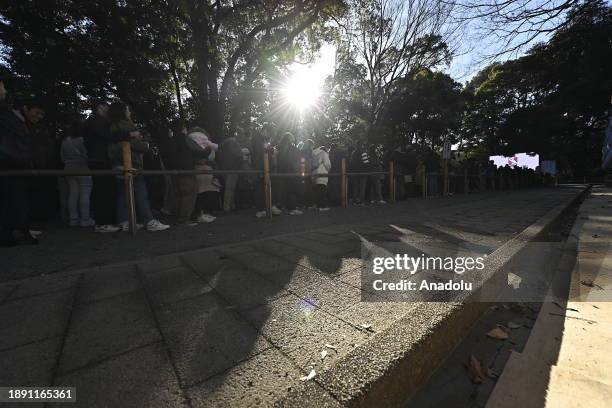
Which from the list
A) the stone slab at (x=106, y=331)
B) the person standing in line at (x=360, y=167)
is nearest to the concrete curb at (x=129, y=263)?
the stone slab at (x=106, y=331)

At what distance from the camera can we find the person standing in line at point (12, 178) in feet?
10.2

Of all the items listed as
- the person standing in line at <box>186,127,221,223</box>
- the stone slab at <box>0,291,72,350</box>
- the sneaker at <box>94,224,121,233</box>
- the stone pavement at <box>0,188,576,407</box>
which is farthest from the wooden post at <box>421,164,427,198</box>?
the stone slab at <box>0,291,72,350</box>

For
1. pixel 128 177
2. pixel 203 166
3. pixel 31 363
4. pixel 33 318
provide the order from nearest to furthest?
pixel 31 363
pixel 33 318
pixel 128 177
pixel 203 166

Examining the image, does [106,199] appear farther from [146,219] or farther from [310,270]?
[310,270]

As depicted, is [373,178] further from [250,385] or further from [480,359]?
[250,385]

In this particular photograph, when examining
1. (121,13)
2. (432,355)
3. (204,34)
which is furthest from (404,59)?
(432,355)

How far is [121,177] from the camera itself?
407 centimetres

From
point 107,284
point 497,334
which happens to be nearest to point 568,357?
point 497,334

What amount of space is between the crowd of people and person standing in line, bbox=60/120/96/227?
0.05 feet

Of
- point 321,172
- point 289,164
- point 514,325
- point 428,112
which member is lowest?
point 514,325

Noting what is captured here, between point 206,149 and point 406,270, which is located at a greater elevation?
point 206,149

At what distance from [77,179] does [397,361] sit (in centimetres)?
574

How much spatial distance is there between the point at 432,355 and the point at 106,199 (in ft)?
16.0

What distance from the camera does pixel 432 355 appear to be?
1.42m
